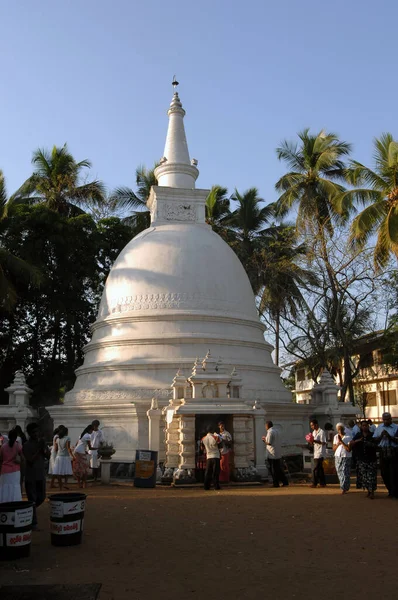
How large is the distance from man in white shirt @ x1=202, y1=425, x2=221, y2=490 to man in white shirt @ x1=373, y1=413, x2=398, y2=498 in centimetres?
388

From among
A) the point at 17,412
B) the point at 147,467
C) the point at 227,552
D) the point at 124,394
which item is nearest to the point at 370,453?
the point at 147,467

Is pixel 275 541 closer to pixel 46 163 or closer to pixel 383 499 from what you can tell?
pixel 383 499

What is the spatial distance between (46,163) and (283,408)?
77.5ft

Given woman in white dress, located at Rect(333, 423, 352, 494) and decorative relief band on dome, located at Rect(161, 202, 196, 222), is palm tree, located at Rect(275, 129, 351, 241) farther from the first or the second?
woman in white dress, located at Rect(333, 423, 352, 494)

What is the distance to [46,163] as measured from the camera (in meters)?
36.9

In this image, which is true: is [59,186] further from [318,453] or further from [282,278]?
[318,453]

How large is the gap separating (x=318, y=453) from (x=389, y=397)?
2969cm

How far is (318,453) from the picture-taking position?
15.5m

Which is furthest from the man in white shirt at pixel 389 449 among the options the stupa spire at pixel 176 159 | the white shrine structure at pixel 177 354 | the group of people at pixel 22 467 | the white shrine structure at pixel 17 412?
the stupa spire at pixel 176 159

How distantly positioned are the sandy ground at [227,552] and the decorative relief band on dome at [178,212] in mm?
16036

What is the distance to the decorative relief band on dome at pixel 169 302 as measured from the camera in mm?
22766

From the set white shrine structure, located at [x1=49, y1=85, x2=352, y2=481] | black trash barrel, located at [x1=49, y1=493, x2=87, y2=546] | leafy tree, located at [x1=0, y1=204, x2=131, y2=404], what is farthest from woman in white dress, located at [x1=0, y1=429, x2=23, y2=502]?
leafy tree, located at [x1=0, y1=204, x2=131, y2=404]

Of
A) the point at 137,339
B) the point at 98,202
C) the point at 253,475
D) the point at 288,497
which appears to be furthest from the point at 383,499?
the point at 98,202

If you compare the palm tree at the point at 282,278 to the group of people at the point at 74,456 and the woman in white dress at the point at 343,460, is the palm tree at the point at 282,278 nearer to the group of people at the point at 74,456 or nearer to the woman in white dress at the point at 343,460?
the group of people at the point at 74,456
